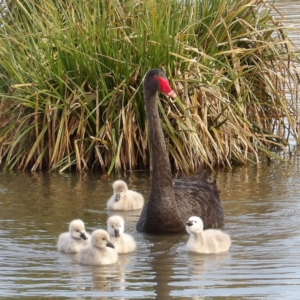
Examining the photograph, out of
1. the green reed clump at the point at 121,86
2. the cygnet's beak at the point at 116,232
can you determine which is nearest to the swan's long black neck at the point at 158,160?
the cygnet's beak at the point at 116,232

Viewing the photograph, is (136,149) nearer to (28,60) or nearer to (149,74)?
(28,60)

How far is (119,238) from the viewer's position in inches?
311

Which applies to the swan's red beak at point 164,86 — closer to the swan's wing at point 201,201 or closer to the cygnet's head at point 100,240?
the swan's wing at point 201,201

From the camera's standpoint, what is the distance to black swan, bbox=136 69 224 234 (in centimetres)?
851

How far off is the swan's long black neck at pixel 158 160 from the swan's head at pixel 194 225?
1.81 ft

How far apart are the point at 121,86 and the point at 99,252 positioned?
3.44 meters

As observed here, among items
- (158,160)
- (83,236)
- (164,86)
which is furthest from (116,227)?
(164,86)

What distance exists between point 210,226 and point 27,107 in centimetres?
310

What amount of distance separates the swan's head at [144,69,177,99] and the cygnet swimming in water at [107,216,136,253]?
124cm

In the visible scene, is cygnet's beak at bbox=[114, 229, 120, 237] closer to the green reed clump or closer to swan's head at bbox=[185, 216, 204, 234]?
swan's head at bbox=[185, 216, 204, 234]

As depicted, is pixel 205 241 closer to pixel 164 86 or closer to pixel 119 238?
pixel 119 238

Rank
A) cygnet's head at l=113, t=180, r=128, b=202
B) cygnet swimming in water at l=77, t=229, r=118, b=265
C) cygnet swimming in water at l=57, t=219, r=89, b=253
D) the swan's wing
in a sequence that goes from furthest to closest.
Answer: cygnet's head at l=113, t=180, r=128, b=202
the swan's wing
cygnet swimming in water at l=57, t=219, r=89, b=253
cygnet swimming in water at l=77, t=229, r=118, b=265

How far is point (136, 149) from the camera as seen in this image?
10844 mm

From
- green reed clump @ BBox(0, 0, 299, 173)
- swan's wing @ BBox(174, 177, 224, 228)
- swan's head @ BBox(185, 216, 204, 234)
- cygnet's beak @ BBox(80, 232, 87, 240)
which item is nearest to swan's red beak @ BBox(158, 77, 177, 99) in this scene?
swan's wing @ BBox(174, 177, 224, 228)
